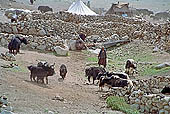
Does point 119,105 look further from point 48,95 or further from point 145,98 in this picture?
point 48,95

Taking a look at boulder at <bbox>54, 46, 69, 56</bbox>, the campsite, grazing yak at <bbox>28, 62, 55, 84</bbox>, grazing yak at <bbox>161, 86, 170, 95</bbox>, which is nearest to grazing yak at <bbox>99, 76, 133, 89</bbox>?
the campsite

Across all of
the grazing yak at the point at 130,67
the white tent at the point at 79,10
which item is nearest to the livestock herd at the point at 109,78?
the grazing yak at the point at 130,67

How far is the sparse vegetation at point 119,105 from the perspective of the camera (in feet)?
26.5

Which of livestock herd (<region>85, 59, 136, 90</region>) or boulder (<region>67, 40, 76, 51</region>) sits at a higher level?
boulder (<region>67, 40, 76, 51</region>)

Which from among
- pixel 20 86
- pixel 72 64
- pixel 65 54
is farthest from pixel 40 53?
pixel 20 86

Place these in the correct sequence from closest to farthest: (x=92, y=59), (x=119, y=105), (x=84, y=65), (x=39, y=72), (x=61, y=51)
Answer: (x=119, y=105), (x=39, y=72), (x=84, y=65), (x=92, y=59), (x=61, y=51)

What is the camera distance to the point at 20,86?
873 centimetres

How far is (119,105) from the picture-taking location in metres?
8.38

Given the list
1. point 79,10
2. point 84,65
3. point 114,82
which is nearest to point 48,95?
point 114,82

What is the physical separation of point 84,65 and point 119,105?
7.71 m

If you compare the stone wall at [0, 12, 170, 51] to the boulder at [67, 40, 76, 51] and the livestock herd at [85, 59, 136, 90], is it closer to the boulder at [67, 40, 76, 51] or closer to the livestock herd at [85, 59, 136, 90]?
the boulder at [67, 40, 76, 51]

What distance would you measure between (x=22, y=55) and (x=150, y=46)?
7636mm

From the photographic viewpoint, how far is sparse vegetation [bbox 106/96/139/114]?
8.08 metres

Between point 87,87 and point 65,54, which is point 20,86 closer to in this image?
point 87,87
